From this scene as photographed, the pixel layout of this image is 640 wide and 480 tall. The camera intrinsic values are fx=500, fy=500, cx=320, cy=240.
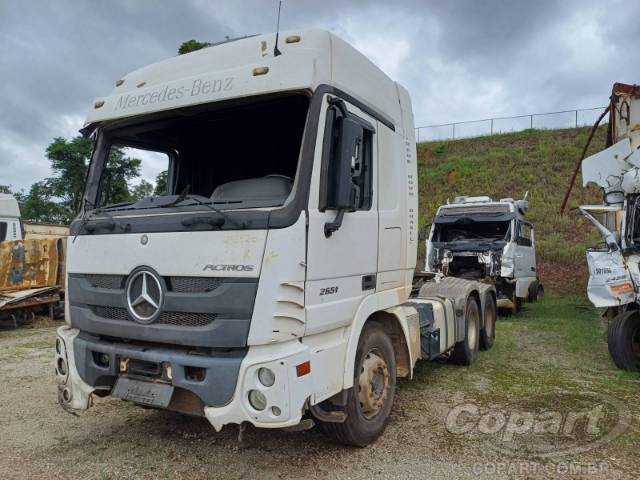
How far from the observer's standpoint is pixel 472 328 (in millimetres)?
7273

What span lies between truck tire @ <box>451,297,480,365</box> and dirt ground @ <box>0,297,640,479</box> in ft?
1.60

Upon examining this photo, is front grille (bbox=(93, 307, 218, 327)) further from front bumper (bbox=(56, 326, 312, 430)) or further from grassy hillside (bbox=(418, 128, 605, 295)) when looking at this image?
grassy hillside (bbox=(418, 128, 605, 295))

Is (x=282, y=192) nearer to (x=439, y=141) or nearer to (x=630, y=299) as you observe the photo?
(x=630, y=299)

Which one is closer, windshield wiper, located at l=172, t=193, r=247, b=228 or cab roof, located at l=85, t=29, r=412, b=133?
windshield wiper, located at l=172, t=193, r=247, b=228

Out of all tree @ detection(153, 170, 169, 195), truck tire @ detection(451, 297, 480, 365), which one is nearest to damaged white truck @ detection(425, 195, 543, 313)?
truck tire @ detection(451, 297, 480, 365)

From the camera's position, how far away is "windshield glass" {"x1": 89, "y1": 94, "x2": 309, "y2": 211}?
3.70 metres

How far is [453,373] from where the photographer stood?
6520 mm

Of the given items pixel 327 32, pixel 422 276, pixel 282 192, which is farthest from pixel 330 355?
pixel 422 276

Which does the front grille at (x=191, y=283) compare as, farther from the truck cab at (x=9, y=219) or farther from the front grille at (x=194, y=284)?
the truck cab at (x=9, y=219)

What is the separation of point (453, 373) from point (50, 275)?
9.14 m

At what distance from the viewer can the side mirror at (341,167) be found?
11.0ft

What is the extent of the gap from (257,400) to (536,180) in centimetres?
2470

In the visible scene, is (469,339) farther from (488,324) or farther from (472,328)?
(488,324)

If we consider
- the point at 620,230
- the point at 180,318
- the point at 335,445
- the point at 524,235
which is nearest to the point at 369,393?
the point at 335,445
